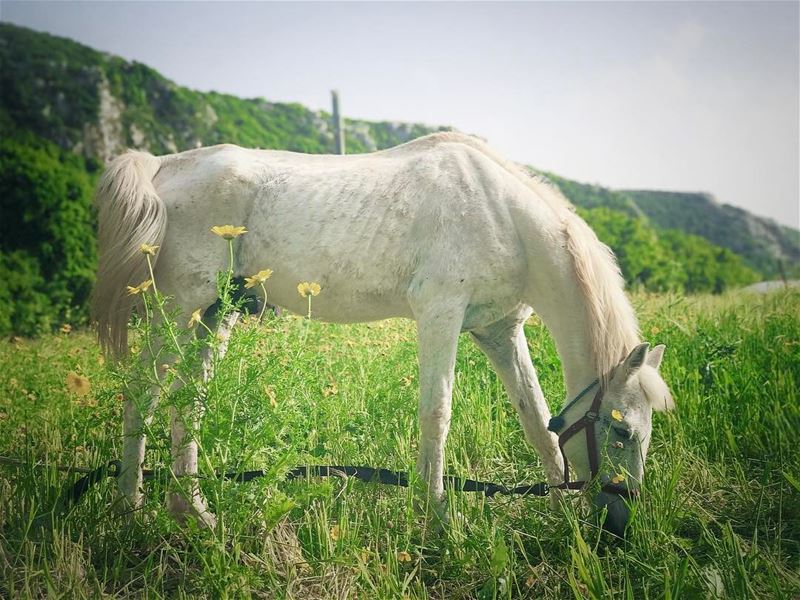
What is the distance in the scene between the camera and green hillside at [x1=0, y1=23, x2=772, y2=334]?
10.4m

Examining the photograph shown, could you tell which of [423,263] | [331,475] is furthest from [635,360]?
[331,475]

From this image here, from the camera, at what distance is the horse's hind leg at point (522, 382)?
10.8ft

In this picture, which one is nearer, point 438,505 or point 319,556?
point 319,556

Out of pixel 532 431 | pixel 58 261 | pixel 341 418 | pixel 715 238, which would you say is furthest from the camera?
pixel 715 238

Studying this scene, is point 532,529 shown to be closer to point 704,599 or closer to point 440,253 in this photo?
point 704,599

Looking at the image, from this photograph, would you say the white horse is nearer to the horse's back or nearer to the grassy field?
the horse's back

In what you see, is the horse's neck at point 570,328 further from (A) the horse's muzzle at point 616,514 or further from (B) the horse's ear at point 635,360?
(A) the horse's muzzle at point 616,514

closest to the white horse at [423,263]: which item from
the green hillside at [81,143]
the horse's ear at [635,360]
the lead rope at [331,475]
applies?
the horse's ear at [635,360]

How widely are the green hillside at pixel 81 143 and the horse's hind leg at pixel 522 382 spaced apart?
4.69 meters

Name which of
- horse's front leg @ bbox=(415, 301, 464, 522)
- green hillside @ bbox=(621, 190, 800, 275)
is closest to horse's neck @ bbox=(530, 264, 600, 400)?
horse's front leg @ bbox=(415, 301, 464, 522)

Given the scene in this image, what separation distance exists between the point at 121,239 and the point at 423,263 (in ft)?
5.23

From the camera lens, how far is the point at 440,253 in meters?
3.02

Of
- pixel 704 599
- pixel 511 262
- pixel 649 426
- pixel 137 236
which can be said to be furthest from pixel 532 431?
pixel 137 236

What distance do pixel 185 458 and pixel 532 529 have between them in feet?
5.76
